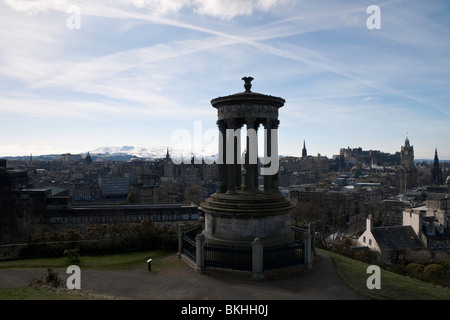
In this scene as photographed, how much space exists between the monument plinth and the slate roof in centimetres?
3083

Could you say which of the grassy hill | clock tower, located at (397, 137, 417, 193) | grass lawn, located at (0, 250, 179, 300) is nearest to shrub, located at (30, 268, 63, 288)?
grass lawn, located at (0, 250, 179, 300)

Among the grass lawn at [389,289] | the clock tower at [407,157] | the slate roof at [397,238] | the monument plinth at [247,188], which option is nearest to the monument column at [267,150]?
the monument plinth at [247,188]

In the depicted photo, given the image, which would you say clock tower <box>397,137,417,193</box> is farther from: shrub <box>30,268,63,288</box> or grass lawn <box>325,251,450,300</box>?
shrub <box>30,268,63,288</box>

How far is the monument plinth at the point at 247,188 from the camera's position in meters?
17.2

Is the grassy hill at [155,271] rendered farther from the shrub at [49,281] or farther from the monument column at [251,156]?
the monument column at [251,156]

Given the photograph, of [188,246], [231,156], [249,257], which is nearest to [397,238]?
[231,156]

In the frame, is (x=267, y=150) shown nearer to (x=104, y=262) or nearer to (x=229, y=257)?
(x=229, y=257)

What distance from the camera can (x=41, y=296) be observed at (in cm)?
1204

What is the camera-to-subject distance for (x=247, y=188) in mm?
18828

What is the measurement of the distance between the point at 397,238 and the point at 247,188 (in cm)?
3634

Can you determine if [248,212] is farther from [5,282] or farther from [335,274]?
[5,282]

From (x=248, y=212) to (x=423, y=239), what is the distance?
4114 cm

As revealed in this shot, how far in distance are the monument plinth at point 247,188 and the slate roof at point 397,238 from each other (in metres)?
30.8
